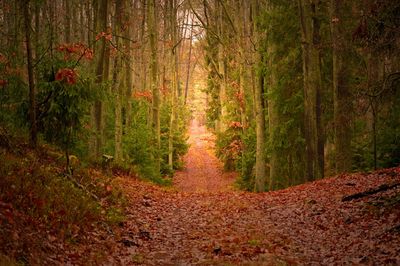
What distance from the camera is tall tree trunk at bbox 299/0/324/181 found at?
52.4 feet

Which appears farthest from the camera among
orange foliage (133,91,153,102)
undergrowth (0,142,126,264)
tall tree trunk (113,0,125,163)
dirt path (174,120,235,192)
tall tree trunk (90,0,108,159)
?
dirt path (174,120,235,192)

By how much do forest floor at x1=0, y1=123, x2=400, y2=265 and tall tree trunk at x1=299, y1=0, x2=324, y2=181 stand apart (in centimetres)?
258

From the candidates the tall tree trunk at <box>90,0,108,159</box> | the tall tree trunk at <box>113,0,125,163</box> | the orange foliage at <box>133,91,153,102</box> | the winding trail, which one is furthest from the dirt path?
the winding trail

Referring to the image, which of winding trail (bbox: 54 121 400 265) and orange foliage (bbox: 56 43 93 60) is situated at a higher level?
orange foliage (bbox: 56 43 93 60)

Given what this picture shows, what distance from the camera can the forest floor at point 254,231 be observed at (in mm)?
7231

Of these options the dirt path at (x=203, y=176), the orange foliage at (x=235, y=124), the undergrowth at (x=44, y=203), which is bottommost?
the dirt path at (x=203, y=176)

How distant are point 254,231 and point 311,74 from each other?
8.26 metres

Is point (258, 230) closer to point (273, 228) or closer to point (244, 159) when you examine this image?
point (273, 228)

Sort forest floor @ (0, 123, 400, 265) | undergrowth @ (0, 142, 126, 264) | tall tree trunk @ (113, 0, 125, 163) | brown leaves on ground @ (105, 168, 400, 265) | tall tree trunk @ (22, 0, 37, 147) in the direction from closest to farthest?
undergrowth @ (0, 142, 126, 264) → forest floor @ (0, 123, 400, 265) → brown leaves on ground @ (105, 168, 400, 265) → tall tree trunk @ (22, 0, 37, 147) → tall tree trunk @ (113, 0, 125, 163)

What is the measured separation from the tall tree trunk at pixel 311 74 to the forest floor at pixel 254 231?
8.48 feet

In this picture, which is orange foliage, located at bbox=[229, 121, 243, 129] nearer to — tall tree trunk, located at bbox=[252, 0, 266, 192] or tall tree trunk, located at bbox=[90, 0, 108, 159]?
tall tree trunk, located at bbox=[252, 0, 266, 192]

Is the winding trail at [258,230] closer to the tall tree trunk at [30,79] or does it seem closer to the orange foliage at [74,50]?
the tall tree trunk at [30,79]

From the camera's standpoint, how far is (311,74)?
52.5ft

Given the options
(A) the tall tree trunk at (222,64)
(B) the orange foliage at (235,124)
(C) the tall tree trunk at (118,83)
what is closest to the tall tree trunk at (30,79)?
(C) the tall tree trunk at (118,83)
